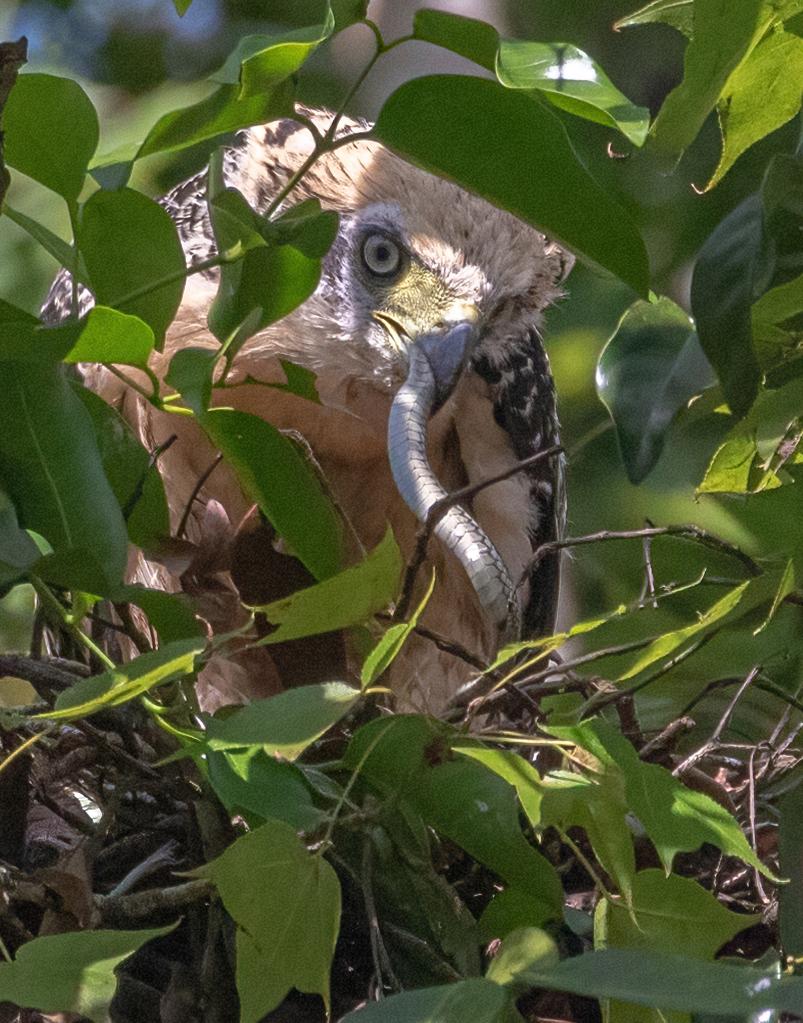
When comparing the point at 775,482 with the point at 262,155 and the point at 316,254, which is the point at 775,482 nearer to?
the point at 316,254

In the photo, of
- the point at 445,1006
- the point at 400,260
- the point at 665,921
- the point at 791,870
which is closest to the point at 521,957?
the point at 445,1006

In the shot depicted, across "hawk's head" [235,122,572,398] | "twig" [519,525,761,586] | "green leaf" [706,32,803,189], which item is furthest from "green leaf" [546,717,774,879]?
"hawk's head" [235,122,572,398]

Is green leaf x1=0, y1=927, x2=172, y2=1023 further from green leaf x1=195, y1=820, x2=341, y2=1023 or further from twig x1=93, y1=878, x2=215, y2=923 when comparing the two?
twig x1=93, y1=878, x2=215, y2=923

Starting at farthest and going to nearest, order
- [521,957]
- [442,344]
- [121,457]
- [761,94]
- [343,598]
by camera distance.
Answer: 1. [442,344]
2. [121,457]
3. [761,94]
4. [343,598]
5. [521,957]

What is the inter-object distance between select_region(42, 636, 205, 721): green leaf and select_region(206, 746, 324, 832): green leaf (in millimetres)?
94

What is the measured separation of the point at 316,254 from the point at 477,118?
0.18m

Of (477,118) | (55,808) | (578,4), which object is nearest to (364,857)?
(55,808)

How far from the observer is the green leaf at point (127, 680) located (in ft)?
3.76

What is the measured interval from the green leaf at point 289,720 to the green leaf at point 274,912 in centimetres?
7

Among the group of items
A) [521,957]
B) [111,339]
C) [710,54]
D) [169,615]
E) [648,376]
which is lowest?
[521,957]

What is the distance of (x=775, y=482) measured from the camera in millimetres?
1688

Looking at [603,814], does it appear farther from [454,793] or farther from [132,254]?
[132,254]

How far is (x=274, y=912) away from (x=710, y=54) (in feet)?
2.39

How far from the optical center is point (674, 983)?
980mm
